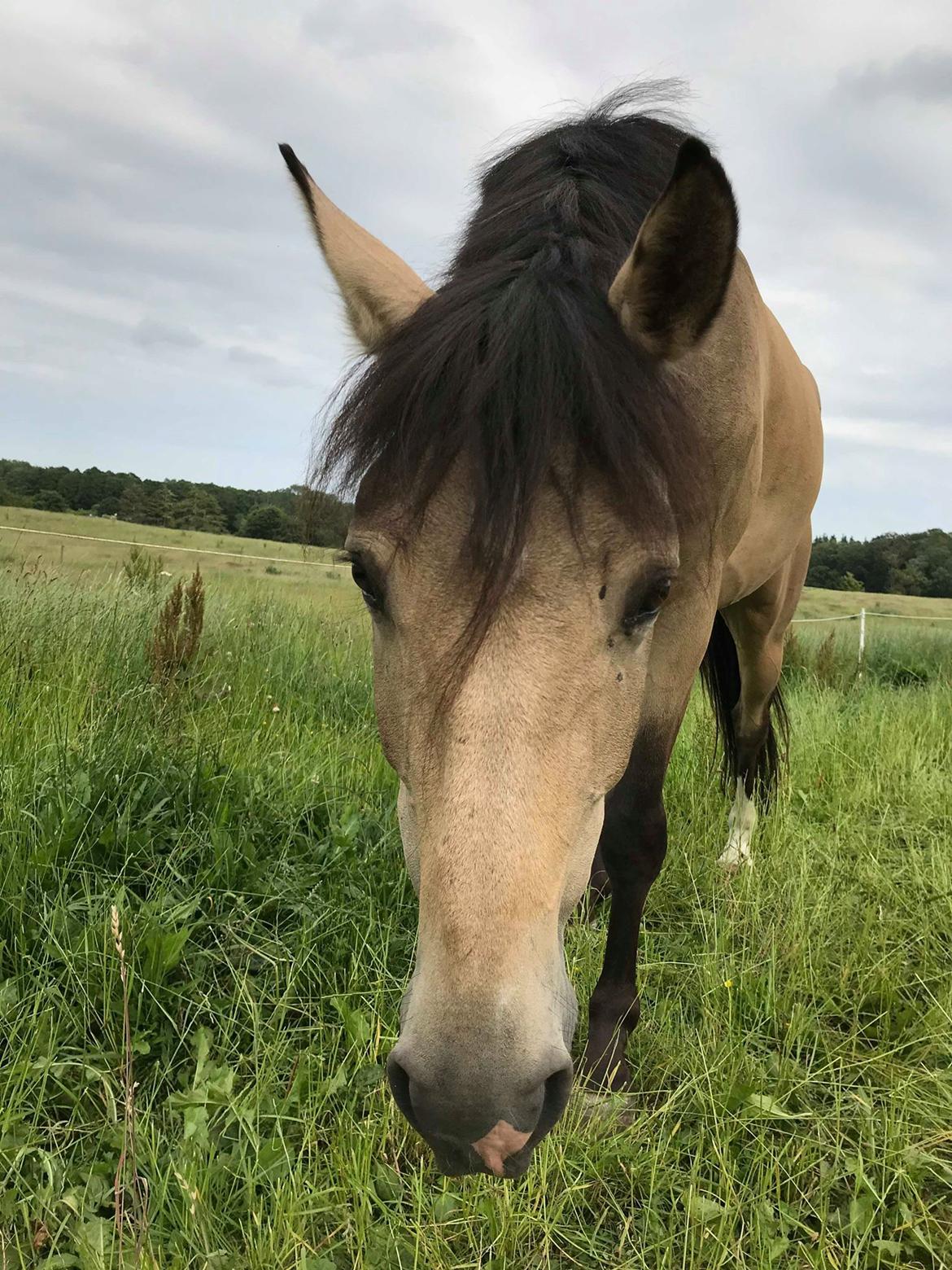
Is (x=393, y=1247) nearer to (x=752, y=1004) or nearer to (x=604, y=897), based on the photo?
(x=752, y=1004)

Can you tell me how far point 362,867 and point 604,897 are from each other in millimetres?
1067

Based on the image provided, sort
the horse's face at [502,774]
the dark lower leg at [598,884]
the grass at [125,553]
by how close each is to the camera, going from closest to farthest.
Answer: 1. the horse's face at [502,774]
2. the dark lower leg at [598,884]
3. the grass at [125,553]

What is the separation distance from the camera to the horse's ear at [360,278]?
2.01 m

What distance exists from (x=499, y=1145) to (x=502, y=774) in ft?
1.84

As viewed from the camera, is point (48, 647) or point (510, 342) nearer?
point (510, 342)

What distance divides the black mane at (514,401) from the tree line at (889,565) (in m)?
24.5

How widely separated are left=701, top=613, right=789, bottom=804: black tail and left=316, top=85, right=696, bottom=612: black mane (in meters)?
2.83

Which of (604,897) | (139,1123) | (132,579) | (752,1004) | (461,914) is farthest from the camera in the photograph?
(132,579)

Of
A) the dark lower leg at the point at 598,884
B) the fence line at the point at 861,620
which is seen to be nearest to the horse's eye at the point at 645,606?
the dark lower leg at the point at 598,884

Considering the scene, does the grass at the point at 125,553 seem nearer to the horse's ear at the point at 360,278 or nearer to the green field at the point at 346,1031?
the green field at the point at 346,1031

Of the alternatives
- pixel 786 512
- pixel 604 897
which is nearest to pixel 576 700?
pixel 604 897

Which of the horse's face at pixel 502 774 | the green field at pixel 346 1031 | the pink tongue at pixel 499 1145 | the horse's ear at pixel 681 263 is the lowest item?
the green field at pixel 346 1031

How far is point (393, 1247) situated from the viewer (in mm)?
1607

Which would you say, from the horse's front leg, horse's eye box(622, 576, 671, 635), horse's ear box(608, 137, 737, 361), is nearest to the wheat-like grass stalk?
horse's eye box(622, 576, 671, 635)
